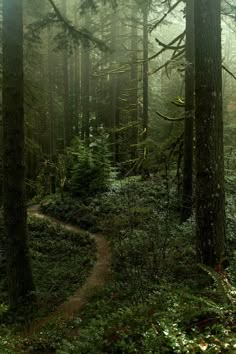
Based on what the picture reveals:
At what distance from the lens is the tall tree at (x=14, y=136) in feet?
24.4

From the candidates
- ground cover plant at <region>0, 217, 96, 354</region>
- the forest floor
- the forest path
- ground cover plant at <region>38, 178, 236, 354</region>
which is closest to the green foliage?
the forest floor

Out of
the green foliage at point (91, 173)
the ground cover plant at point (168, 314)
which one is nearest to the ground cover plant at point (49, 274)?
the ground cover plant at point (168, 314)

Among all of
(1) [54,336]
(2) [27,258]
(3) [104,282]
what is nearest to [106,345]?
(1) [54,336]

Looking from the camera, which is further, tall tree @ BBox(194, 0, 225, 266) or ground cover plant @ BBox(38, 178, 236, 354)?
tall tree @ BBox(194, 0, 225, 266)

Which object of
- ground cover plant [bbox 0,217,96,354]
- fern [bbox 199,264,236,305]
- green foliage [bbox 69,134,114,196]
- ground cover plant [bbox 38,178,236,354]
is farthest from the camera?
green foliage [bbox 69,134,114,196]

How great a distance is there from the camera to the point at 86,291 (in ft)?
29.8

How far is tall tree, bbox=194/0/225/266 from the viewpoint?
18.7ft

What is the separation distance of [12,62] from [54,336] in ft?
17.3

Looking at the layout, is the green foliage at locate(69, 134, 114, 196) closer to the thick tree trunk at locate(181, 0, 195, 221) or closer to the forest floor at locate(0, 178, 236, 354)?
the forest floor at locate(0, 178, 236, 354)

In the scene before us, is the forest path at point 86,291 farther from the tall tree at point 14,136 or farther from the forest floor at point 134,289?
the tall tree at point 14,136

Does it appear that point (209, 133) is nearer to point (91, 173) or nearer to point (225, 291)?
point (225, 291)

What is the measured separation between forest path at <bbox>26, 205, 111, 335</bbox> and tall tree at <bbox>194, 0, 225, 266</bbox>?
11.1ft

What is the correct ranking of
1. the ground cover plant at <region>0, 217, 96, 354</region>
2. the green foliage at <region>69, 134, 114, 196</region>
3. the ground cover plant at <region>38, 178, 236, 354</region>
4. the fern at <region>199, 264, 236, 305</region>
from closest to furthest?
the ground cover plant at <region>38, 178, 236, 354</region> → the fern at <region>199, 264, 236, 305</region> → the ground cover plant at <region>0, 217, 96, 354</region> → the green foliage at <region>69, 134, 114, 196</region>

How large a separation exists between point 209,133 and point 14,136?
3.96m
